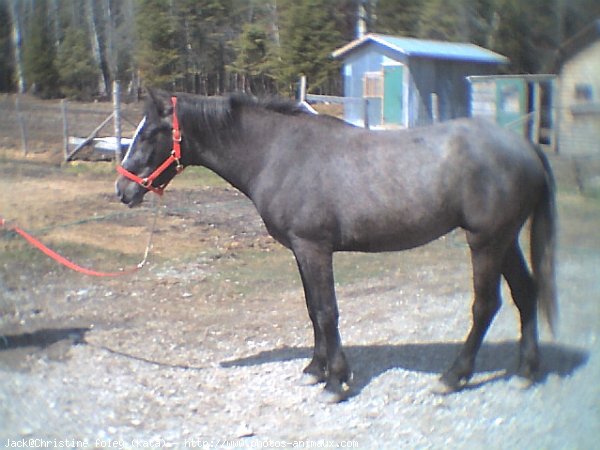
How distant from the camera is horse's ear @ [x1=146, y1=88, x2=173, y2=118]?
3574 millimetres

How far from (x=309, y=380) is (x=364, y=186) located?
3.77 ft

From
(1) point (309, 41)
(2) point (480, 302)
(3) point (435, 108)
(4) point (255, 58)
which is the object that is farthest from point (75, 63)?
(2) point (480, 302)

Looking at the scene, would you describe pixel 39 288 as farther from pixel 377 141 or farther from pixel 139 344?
pixel 377 141

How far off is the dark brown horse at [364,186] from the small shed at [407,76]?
605 millimetres

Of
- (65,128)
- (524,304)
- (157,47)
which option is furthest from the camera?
(65,128)

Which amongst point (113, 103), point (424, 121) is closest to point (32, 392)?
point (424, 121)

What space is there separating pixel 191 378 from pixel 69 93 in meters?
4.50

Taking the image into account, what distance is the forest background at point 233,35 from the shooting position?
343 centimetres

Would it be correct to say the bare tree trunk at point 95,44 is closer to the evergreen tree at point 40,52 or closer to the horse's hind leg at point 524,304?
the evergreen tree at point 40,52

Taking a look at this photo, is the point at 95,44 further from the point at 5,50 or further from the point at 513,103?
the point at 513,103

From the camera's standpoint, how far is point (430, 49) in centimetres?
396

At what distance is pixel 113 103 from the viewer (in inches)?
281

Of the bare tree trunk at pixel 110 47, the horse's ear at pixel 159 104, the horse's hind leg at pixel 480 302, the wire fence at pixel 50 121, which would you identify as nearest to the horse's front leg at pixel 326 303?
the horse's hind leg at pixel 480 302

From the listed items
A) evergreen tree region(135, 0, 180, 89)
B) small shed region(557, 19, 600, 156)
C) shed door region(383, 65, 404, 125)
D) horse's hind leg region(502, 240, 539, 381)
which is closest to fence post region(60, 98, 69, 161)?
evergreen tree region(135, 0, 180, 89)
